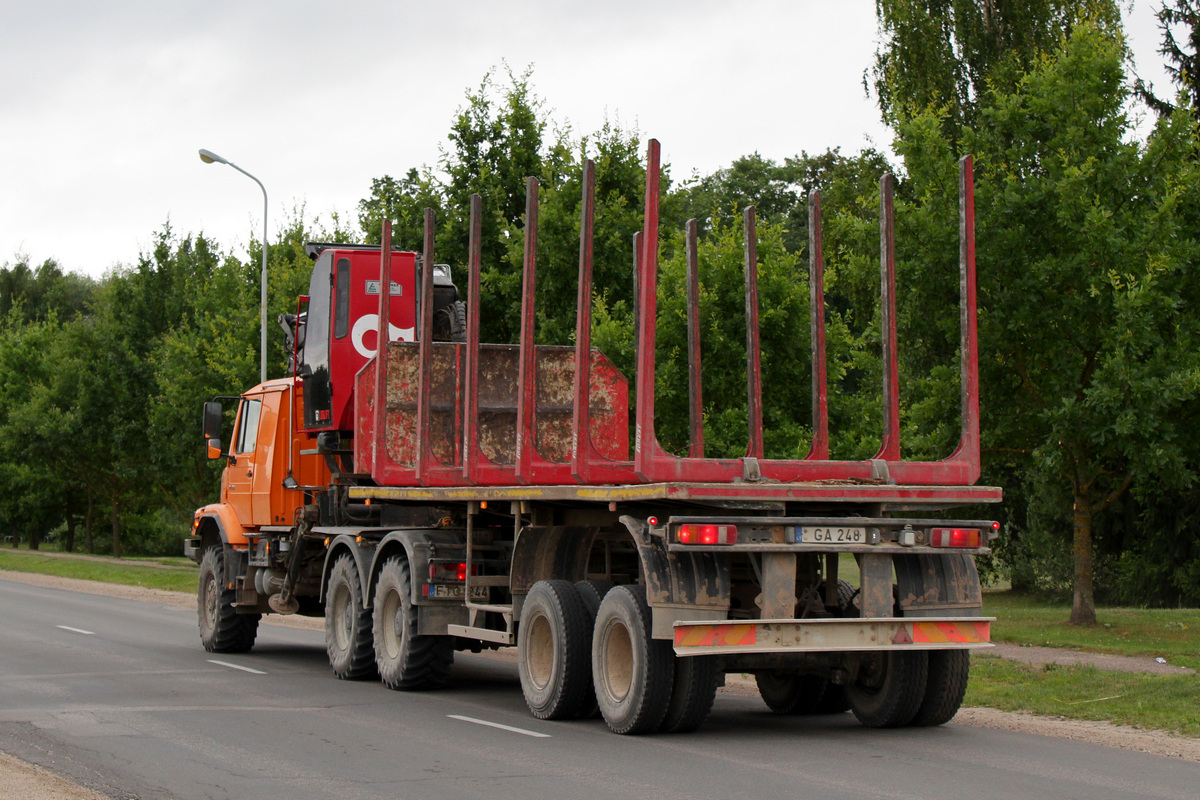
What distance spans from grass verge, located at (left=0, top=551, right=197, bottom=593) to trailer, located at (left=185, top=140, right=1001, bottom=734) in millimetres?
18999

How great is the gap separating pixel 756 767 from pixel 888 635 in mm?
1551

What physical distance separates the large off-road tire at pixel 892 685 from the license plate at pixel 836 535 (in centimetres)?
126

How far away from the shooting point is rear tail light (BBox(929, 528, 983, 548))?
988 cm

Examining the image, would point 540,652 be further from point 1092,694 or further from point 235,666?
point 235,666

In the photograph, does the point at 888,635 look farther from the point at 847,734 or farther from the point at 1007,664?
the point at 1007,664

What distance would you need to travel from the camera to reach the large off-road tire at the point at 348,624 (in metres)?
13.6

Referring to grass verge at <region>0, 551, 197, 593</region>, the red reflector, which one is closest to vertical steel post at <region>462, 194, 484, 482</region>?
the red reflector

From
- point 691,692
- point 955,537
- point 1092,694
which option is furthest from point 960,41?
point 691,692

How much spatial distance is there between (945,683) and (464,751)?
11.9 feet

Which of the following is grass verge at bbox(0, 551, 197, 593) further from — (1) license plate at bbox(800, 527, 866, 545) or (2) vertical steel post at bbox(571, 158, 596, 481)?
(1) license plate at bbox(800, 527, 866, 545)

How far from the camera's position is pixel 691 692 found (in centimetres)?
970

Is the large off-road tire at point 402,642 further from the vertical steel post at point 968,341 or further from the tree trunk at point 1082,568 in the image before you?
the tree trunk at point 1082,568

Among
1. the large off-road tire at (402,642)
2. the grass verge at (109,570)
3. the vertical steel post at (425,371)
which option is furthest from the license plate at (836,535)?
the grass verge at (109,570)

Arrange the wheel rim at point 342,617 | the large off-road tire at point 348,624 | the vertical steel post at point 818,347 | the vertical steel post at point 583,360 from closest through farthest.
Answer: the vertical steel post at point 583,360, the vertical steel post at point 818,347, the large off-road tire at point 348,624, the wheel rim at point 342,617
